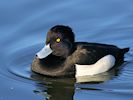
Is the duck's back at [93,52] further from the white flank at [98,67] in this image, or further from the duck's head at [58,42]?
the duck's head at [58,42]

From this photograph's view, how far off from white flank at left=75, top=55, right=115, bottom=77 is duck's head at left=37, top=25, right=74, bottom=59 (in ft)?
1.25

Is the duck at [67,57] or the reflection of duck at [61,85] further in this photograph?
the duck at [67,57]

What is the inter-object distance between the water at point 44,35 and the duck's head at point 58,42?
1.51ft

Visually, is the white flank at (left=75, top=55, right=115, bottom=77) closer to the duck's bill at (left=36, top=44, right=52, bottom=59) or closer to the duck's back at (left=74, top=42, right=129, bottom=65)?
the duck's back at (left=74, top=42, right=129, bottom=65)

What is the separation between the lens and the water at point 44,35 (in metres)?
8.95

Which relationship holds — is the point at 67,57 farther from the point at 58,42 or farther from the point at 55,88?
the point at 55,88

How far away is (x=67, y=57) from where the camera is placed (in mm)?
9719

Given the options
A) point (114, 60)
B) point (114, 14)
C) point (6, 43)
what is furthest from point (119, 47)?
point (6, 43)

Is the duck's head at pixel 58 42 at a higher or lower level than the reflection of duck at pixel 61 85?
higher

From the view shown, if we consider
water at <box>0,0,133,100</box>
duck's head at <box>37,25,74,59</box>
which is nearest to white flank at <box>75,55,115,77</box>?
water at <box>0,0,133,100</box>

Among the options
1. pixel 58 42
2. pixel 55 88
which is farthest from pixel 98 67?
pixel 55 88

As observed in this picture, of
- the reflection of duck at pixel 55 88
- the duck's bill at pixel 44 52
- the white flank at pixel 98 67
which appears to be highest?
the duck's bill at pixel 44 52

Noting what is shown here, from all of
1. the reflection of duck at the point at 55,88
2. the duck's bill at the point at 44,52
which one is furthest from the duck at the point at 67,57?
the reflection of duck at the point at 55,88

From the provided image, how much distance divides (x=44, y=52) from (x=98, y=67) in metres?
0.94
